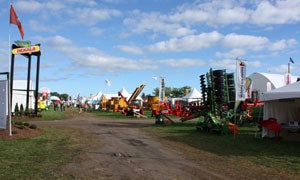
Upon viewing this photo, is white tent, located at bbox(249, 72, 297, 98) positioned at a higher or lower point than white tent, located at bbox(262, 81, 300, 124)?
higher

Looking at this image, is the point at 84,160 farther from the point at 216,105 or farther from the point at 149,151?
the point at 216,105

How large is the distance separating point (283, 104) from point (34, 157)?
12570mm

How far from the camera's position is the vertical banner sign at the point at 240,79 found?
16.8 metres

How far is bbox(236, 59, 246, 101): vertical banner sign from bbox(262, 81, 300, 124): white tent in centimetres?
127

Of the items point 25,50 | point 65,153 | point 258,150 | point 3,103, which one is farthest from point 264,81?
point 65,153

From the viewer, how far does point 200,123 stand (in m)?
19.0

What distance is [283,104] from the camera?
1681 centimetres

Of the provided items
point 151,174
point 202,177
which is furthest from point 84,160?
point 202,177

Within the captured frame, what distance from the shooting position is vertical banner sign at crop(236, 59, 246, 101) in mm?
16797

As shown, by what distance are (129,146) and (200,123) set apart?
7.43 meters

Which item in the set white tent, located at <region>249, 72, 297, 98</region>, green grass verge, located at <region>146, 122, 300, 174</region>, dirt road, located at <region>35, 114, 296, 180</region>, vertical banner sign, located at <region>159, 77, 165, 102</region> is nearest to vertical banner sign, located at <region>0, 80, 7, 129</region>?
dirt road, located at <region>35, 114, 296, 180</region>

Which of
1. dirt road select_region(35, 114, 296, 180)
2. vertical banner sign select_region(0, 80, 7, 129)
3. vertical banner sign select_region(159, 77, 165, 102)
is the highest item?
vertical banner sign select_region(159, 77, 165, 102)

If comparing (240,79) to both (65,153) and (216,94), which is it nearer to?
(216,94)

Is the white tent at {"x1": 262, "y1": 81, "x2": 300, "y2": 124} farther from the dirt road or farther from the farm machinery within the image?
the dirt road
